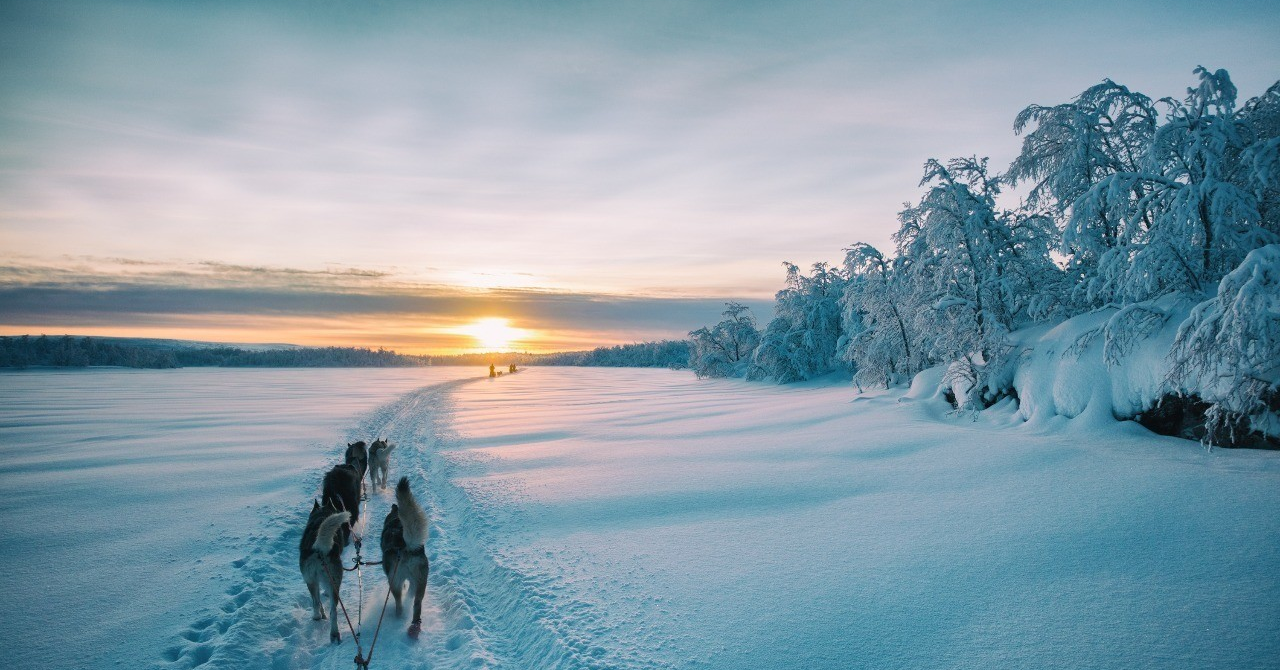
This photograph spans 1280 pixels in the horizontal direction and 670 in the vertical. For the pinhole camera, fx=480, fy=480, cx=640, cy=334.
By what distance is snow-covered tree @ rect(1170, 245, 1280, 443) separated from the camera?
6059mm

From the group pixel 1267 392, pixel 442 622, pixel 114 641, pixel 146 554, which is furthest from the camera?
pixel 1267 392

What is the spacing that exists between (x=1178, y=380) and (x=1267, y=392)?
3.72 feet

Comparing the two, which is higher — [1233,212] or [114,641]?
[1233,212]

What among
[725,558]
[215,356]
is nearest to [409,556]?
[725,558]

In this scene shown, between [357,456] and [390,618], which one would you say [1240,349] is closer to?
[390,618]

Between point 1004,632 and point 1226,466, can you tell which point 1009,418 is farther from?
point 1004,632

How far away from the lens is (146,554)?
224 inches

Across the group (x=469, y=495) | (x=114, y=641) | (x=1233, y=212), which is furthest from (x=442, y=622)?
(x=1233, y=212)

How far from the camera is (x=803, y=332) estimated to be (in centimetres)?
3509

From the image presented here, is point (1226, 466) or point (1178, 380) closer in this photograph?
point (1226, 466)

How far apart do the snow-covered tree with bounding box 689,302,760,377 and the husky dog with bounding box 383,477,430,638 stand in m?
40.4

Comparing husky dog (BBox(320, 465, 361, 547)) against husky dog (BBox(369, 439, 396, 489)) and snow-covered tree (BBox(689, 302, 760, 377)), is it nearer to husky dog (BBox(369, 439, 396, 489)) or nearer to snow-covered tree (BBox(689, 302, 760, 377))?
husky dog (BBox(369, 439, 396, 489))

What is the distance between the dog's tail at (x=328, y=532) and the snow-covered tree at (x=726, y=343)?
40.8 meters

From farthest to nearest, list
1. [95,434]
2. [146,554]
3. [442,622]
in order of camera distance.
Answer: [95,434], [146,554], [442,622]
